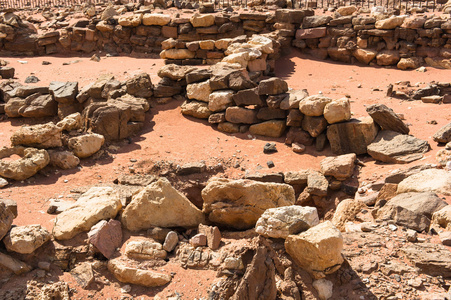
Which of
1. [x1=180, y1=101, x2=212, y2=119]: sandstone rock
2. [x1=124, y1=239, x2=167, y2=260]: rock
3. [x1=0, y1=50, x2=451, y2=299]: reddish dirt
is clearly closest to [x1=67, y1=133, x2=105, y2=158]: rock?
[x1=0, y1=50, x2=451, y2=299]: reddish dirt

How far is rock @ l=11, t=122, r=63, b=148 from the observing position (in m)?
8.88

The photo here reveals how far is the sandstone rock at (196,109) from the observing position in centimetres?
1122

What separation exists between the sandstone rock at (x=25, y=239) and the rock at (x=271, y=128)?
5.96m

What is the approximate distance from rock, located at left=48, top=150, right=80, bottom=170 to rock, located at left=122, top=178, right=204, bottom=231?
3.26m

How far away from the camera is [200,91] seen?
11367 millimetres

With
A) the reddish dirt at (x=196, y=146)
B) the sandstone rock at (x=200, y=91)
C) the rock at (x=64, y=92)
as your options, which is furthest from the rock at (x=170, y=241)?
the rock at (x=64, y=92)

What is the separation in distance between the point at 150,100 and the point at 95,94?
1465 mm

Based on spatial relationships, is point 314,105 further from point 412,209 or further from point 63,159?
point 63,159

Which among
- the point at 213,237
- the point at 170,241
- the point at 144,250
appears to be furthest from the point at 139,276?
the point at 213,237

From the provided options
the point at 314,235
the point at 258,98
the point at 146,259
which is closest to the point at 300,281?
the point at 314,235

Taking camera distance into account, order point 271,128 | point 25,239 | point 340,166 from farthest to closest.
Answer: point 271,128 → point 340,166 → point 25,239

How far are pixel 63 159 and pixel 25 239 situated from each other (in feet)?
12.3

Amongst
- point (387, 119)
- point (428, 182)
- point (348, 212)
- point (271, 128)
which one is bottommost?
point (348, 212)

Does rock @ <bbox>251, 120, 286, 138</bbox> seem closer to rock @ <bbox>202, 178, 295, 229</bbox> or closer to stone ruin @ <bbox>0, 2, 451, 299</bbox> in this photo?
stone ruin @ <bbox>0, 2, 451, 299</bbox>
